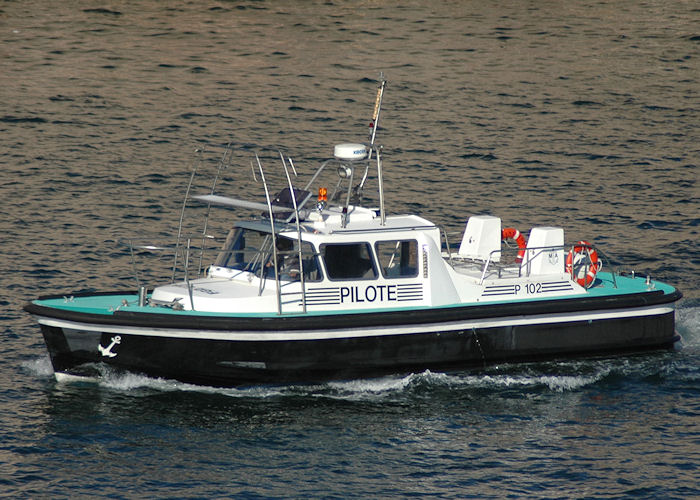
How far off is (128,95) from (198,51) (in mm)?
4954

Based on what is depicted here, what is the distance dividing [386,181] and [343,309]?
40.2ft

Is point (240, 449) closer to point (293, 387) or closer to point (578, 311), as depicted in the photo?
point (293, 387)

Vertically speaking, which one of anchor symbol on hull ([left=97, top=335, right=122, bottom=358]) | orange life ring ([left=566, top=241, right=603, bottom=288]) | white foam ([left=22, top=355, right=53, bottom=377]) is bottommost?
white foam ([left=22, top=355, right=53, bottom=377])

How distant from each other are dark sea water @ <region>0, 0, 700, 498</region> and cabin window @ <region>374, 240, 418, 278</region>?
165cm

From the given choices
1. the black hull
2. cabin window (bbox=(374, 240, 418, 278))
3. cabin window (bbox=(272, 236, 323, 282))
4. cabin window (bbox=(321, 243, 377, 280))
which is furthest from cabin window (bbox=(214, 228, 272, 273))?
cabin window (bbox=(374, 240, 418, 278))

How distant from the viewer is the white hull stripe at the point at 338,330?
17.2m

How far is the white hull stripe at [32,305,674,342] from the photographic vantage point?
17.2 m

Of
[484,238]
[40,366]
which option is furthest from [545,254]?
[40,366]

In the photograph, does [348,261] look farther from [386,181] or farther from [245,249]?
[386,181]

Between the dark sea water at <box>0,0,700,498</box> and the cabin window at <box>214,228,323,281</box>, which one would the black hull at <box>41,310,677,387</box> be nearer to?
the dark sea water at <box>0,0,700,498</box>

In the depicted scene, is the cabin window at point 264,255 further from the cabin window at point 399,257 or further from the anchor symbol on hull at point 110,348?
the anchor symbol on hull at point 110,348

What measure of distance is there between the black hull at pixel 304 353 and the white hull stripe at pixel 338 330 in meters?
0.06

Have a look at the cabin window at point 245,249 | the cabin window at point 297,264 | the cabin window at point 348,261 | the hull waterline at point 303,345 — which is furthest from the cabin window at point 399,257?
the cabin window at point 245,249

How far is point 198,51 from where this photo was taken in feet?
130
